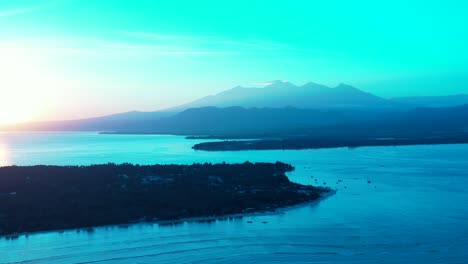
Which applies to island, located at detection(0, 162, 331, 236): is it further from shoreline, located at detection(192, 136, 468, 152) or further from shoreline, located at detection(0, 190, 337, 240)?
shoreline, located at detection(192, 136, 468, 152)

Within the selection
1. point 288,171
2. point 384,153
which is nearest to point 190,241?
point 288,171

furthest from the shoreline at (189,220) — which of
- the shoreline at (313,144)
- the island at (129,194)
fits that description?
the shoreline at (313,144)

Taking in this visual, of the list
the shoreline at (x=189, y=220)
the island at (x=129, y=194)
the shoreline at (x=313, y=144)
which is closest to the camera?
the shoreline at (x=189, y=220)

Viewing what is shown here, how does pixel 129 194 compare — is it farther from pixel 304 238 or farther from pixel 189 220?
pixel 304 238

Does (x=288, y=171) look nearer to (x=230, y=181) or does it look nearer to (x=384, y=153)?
(x=230, y=181)

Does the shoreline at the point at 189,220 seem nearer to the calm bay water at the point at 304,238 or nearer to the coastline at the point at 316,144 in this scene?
the calm bay water at the point at 304,238

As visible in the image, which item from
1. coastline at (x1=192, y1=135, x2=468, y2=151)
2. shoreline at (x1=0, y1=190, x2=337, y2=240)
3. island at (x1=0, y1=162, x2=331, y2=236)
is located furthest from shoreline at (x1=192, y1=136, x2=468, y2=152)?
shoreline at (x1=0, y1=190, x2=337, y2=240)

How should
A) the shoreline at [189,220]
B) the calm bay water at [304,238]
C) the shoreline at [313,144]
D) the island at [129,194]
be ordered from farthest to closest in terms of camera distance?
the shoreline at [313,144] → the island at [129,194] → the shoreline at [189,220] → the calm bay water at [304,238]

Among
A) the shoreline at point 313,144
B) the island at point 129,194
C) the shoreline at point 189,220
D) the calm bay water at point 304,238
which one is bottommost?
the calm bay water at point 304,238
